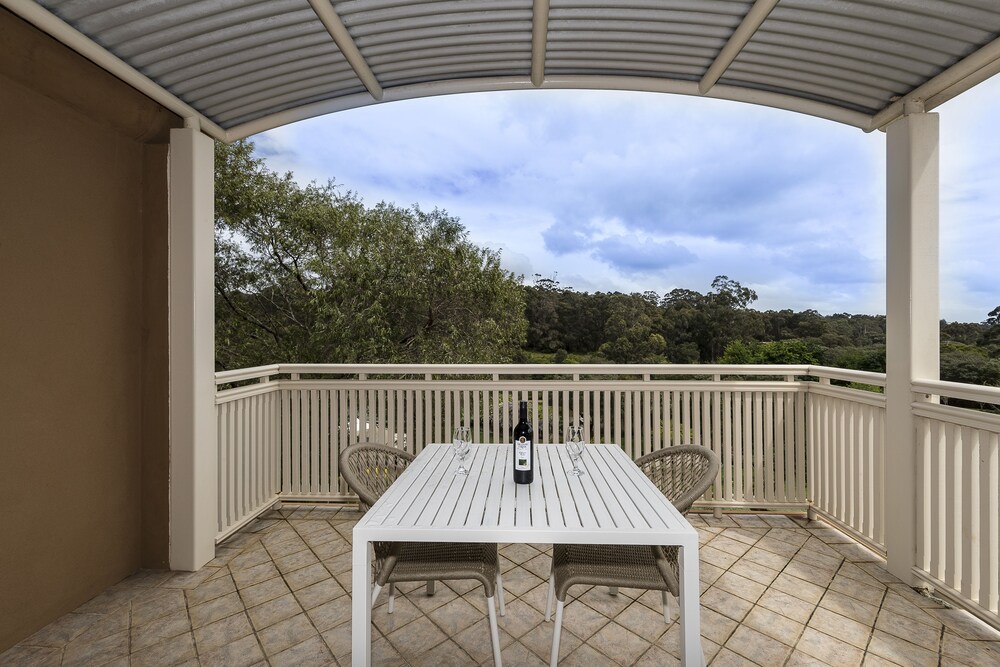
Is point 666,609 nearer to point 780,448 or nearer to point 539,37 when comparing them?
point 780,448

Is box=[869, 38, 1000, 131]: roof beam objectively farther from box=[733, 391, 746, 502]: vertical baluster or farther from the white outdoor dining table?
the white outdoor dining table

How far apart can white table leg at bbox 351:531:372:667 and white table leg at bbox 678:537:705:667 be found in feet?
3.16

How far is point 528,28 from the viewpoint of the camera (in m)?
2.32

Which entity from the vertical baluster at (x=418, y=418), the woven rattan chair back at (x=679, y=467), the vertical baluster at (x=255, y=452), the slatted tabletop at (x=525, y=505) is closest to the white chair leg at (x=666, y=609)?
the woven rattan chair back at (x=679, y=467)

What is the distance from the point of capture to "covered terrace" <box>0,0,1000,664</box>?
2094mm

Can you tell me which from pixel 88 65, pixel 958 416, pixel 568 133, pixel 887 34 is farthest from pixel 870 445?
pixel 568 133

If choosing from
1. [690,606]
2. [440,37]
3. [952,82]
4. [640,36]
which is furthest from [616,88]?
[690,606]

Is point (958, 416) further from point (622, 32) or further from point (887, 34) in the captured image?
point (622, 32)

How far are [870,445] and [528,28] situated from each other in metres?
3.25

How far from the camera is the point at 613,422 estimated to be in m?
3.85

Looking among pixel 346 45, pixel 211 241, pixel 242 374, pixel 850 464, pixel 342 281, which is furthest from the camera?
pixel 342 281

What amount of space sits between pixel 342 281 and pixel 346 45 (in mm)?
5973

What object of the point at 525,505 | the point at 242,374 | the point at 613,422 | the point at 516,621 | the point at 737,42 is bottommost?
the point at 516,621

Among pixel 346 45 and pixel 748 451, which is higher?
pixel 346 45
